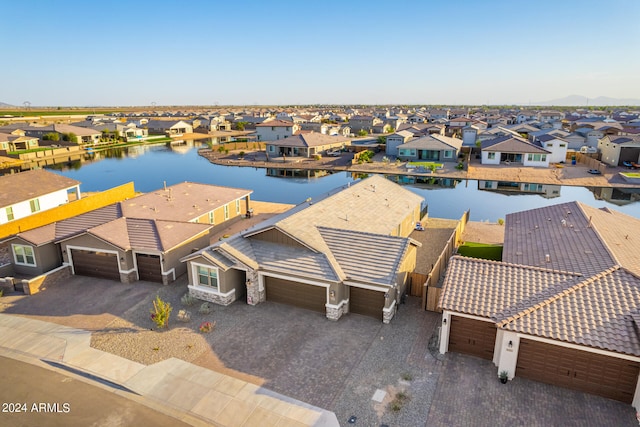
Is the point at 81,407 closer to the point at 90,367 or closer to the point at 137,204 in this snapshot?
the point at 90,367

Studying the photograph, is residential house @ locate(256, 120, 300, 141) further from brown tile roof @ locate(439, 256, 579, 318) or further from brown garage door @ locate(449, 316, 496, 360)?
brown garage door @ locate(449, 316, 496, 360)

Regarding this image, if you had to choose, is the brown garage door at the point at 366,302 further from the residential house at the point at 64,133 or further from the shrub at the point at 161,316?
the residential house at the point at 64,133

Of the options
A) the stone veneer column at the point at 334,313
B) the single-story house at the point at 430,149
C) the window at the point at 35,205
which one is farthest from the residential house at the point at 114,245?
the single-story house at the point at 430,149

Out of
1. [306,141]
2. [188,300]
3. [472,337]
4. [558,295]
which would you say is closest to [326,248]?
[188,300]

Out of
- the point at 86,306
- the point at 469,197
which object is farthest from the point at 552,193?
the point at 86,306

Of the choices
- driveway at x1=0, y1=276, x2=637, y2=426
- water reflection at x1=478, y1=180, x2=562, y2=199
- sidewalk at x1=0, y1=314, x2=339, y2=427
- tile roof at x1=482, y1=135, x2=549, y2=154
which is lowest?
water reflection at x1=478, y1=180, x2=562, y2=199

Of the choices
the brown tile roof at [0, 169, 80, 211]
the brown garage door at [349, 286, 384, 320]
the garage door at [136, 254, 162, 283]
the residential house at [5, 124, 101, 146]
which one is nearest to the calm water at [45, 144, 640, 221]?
the brown tile roof at [0, 169, 80, 211]
